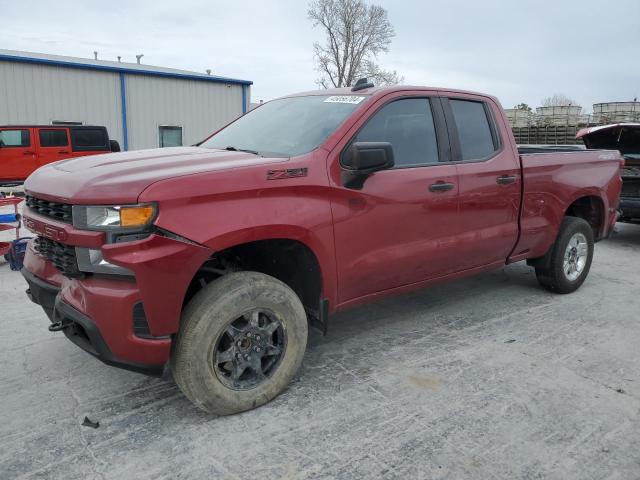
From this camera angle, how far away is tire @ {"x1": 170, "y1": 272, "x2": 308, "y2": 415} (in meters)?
2.70

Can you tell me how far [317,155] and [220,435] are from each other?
1.65m

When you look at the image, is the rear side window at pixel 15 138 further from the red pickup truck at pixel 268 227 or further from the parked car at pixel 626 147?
the parked car at pixel 626 147

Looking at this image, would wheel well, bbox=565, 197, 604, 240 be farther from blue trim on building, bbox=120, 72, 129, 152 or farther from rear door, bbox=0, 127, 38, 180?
blue trim on building, bbox=120, 72, 129, 152

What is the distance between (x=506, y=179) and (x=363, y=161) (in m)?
1.73

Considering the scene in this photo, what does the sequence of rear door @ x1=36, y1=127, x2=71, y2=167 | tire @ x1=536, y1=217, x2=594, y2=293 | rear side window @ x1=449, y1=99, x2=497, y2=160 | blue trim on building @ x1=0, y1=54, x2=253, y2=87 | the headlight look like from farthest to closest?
blue trim on building @ x1=0, y1=54, x2=253, y2=87
rear door @ x1=36, y1=127, x2=71, y2=167
tire @ x1=536, y1=217, x2=594, y2=293
rear side window @ x1=449, y1=99, x2=497, y2=160
the headlight

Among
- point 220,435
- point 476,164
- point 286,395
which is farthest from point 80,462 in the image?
point 476,164

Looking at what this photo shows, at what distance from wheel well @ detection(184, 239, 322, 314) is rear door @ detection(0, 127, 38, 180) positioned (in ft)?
44.1

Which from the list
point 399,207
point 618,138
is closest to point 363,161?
point 399,207

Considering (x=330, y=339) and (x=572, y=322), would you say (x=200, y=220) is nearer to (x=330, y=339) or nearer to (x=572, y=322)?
(x=330, y=339)

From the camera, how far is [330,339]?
4016 millimetres

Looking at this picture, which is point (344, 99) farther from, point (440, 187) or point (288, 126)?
point (440, 187)

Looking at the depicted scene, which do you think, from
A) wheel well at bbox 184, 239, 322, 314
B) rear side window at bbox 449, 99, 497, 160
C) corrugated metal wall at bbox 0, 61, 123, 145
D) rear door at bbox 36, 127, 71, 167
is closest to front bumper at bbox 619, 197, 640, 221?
rear side window at bbox 449, 99, 497, 160

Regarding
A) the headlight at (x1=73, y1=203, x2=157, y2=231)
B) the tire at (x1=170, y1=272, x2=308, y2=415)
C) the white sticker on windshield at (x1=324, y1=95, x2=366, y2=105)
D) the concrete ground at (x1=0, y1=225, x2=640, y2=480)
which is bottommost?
the concrete ground at (x1=0, y1=225, x2=640, y2=480)

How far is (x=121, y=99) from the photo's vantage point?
20359 millimetres
